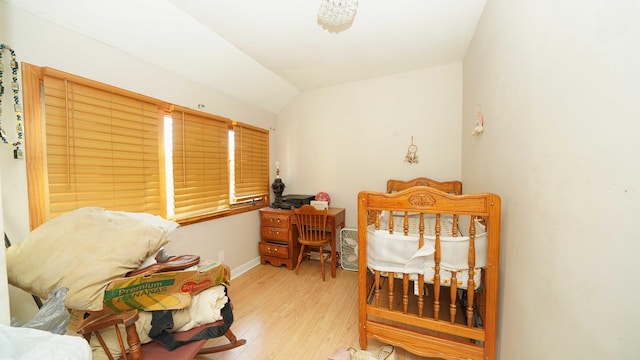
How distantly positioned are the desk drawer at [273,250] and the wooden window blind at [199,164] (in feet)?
2.52

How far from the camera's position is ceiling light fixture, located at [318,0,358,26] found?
1384 mm

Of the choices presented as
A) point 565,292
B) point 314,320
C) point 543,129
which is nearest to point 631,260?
point 565,292

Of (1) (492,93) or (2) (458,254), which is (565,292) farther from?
(1) (492,93)

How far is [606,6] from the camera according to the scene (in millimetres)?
594

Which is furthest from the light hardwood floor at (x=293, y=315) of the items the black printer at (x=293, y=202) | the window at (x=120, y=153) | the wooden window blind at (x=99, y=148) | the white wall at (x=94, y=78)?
the wooden window blind at (x=99, y=148)

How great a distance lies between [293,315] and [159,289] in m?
1.22

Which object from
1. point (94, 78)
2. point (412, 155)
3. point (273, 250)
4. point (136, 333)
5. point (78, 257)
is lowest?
point (273, 250)

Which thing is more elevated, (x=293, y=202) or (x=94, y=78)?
(x=94, y=78)

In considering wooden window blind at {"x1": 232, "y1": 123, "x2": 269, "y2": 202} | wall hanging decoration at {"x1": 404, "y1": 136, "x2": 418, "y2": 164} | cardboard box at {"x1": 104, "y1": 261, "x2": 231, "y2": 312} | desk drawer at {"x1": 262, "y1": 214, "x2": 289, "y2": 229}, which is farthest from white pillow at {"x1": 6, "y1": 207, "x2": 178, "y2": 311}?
wall hanging decoration at {"x1": 404, "y1": 136, "x2": 418, "y2": 164}

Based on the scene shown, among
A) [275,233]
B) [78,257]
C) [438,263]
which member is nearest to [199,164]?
[275,233]

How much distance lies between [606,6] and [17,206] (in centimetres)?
265

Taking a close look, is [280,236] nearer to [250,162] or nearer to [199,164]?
[250,162]

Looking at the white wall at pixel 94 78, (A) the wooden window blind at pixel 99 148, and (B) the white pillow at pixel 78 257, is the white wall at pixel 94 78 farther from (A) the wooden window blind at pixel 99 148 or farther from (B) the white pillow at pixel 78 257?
(B) the white pillow at pixel 78 257

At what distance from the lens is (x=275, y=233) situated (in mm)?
2898
